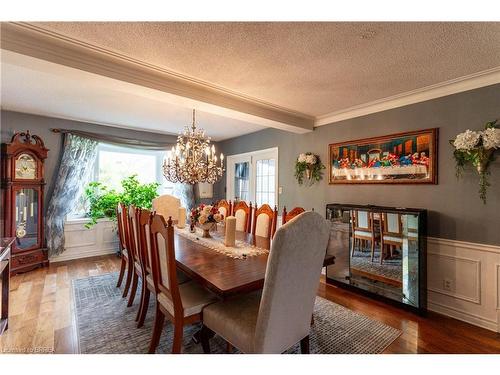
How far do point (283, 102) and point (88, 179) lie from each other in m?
3.61

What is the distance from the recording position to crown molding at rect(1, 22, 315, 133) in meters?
1.62

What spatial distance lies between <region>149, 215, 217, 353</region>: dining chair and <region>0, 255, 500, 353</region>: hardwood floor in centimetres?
79

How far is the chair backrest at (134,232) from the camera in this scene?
2184 millimetres

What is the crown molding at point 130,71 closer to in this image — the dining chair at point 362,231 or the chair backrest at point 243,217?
the chair backrest at point 243,217

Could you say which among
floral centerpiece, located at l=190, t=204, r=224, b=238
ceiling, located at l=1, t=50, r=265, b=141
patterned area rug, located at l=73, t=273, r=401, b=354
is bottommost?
patterned area rug, located at l=73, t=273, r=401, b=354

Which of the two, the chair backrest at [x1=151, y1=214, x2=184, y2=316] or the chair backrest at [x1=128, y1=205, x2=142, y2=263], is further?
the chair backrest at [x1=128, y1=205, x2=142, y2=263]

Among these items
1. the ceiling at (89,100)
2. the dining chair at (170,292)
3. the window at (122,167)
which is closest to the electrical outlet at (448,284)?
the dining chair at (170,292)

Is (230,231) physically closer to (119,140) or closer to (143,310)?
(143,310)

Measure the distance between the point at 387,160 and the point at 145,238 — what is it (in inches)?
108

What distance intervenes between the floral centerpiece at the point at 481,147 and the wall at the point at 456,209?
7cm

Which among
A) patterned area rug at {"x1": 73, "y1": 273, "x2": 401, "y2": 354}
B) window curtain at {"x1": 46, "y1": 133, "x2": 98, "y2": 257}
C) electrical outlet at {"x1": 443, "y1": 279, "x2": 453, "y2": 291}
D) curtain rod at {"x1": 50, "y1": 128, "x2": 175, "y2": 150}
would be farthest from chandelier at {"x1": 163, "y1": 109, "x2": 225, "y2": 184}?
electrical outlet at {"x1": 443, "y1": 279, "x2": 453, "y2": 291}

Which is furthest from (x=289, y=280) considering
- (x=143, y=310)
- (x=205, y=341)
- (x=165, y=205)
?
(x=165, y=205)

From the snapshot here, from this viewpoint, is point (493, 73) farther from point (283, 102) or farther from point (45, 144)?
point (45, 144)

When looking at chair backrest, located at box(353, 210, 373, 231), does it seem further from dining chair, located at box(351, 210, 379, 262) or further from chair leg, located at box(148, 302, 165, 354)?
chair leg, located at box(148, 302, 165, 354)
